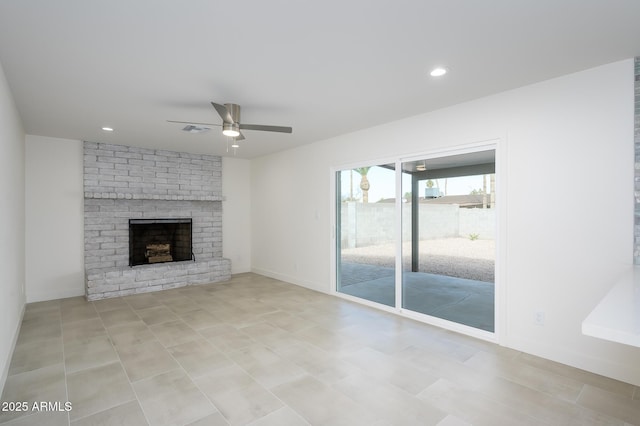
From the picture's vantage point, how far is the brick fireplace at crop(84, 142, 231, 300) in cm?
533

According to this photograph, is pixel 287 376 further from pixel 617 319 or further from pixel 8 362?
pixel 8 362

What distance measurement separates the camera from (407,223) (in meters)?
4.20

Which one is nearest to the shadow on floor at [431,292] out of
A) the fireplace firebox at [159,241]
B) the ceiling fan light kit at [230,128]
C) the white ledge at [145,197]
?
the ceiling fan light kit at [230,128]

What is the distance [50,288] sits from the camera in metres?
5.04

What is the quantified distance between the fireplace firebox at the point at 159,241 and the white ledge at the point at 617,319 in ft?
20.0

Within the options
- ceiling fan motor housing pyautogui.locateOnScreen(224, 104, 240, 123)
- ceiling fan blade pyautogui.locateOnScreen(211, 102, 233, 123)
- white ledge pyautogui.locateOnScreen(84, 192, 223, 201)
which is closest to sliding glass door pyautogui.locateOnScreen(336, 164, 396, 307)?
ceiling fan motor housing pyautogui.locateOnScreen(224, 104, 240, 123)

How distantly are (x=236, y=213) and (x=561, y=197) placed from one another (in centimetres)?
568

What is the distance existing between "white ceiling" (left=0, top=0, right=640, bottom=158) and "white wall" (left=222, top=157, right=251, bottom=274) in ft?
10.1

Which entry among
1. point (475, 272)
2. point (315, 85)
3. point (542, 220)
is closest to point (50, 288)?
point (315, 85)

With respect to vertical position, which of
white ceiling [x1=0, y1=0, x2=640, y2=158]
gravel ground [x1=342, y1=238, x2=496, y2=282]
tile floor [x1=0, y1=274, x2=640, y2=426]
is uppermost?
white ceiling [x1=0, y1=0, x2=640, y2=158]

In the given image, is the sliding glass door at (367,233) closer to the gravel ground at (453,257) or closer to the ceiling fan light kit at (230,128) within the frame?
the gravel ground at (453,257)

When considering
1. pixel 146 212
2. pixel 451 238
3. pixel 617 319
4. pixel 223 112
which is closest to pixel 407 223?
pixel 451 238

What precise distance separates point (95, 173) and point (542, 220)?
619cm

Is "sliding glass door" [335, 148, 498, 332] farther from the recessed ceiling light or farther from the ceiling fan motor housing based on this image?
the ceiling fan motor housing
